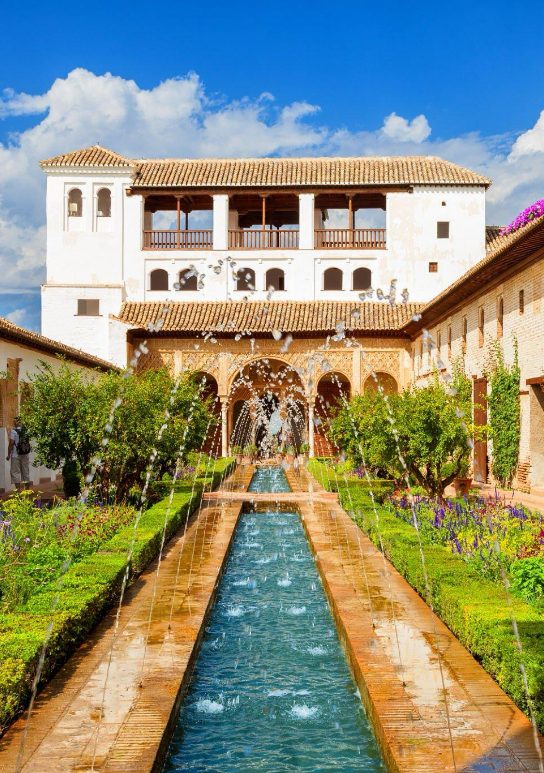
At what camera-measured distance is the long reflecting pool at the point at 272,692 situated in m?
4.70

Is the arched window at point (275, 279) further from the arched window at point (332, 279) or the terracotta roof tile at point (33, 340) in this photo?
the terracotta roof tile at point (33, 340)

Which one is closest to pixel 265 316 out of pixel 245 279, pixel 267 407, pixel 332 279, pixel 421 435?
pixel 245 279

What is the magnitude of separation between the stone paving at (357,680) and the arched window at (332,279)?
24.1 m

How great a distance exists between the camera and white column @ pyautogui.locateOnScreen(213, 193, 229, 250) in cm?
3114

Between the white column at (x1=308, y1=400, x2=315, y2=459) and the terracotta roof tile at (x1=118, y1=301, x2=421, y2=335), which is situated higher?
the terracotta roof tile at (x1=118, y1=301, x2=421, y2=335)

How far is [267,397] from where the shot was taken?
3328 cm

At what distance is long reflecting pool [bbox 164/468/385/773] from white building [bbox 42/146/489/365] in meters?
22.8

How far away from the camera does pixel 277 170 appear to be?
31703mm

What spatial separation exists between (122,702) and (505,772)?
7.10 ft

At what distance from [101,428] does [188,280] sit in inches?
744

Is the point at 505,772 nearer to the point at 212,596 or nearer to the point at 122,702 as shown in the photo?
the point at 122,702

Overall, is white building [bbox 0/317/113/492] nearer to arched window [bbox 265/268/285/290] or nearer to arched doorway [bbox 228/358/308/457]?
arched doorway [bbox 228/358/308/457]

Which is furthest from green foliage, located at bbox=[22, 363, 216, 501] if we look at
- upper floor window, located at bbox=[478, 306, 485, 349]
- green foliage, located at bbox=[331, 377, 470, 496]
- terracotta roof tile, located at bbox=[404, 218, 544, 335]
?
upper floor window, located at bbox=[478, 306, 485, 349]

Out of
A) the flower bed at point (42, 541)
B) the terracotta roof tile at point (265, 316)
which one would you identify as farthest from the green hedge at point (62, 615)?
the terracotta roof tile at point (265, 316)
